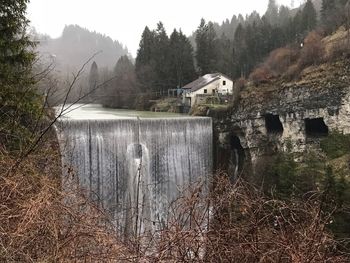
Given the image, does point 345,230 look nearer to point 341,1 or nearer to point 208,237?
point 208,237

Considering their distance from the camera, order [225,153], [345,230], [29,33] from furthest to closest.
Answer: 1. [225,153]
2. [345,230]
3. [29,33]

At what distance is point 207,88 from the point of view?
101 ft

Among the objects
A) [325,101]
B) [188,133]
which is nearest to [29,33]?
[188,133]

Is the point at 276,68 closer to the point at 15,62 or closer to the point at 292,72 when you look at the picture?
the point at 292,72

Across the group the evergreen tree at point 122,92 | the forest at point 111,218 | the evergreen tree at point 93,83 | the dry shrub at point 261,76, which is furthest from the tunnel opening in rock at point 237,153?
the evergreen tree at point 122,92

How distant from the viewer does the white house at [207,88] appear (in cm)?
3028

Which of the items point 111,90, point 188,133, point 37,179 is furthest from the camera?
point 111,90

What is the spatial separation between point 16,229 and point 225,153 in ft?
58.6

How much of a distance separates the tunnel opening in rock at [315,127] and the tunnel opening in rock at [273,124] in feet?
4.21

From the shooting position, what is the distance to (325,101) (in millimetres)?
17469

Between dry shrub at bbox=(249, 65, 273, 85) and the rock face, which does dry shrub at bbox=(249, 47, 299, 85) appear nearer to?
dry shrub at bbox=(249, 65, 273, 85)

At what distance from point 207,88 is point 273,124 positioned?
11271 mm

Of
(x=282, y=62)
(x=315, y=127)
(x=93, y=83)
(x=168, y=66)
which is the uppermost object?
(x=168, y=66)

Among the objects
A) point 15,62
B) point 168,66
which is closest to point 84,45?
point 168,66
